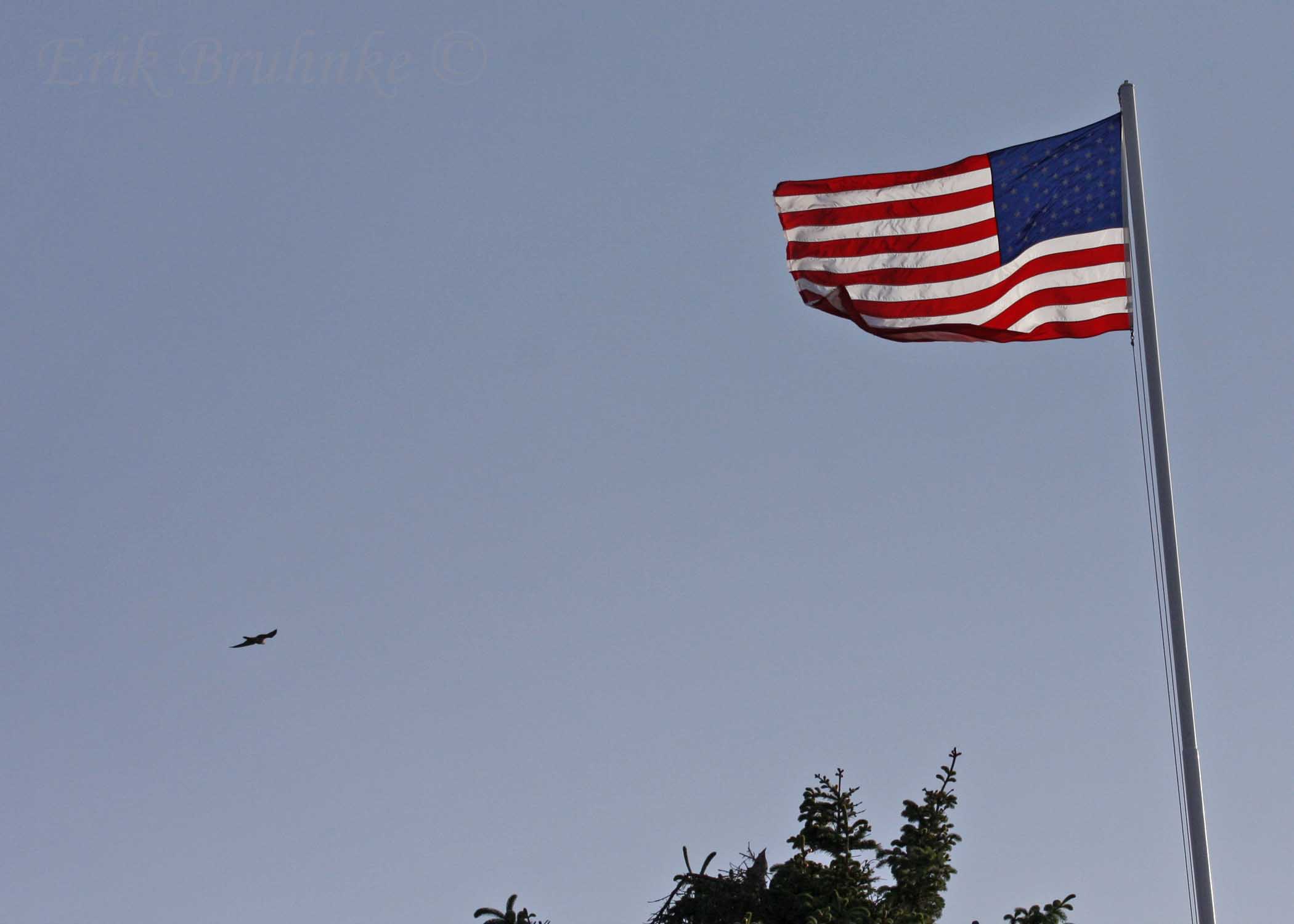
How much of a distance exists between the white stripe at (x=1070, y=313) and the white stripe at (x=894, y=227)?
47.8 inches

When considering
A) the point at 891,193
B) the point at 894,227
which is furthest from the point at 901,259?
the point at 891,193

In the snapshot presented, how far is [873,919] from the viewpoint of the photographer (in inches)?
810

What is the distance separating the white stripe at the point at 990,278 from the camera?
57.9 feet

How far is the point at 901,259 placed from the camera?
18016mm

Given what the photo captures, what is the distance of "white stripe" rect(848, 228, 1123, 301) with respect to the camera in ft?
57.9

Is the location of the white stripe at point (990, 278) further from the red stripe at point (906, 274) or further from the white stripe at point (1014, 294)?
the white stripe at point (1014, 294)

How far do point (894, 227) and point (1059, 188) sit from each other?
5.69 ft

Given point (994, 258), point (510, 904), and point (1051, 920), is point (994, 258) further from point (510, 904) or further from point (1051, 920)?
point (510, 904)

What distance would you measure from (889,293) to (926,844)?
23.6 feet

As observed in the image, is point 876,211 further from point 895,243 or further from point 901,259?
point 901,259

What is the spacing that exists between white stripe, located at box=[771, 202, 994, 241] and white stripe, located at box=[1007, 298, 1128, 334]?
1215mm

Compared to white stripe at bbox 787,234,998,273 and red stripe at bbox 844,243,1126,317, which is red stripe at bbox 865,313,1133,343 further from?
white stripe at bbox 787,234,998,273

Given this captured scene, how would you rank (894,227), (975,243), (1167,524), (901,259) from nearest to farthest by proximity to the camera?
(1167,524)
(975,243)
(901,259)
(894,227)

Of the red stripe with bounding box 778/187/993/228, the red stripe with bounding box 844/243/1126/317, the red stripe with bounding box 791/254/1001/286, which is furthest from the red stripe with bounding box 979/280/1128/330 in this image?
the red stripe with bounding box 778/187/993/228
